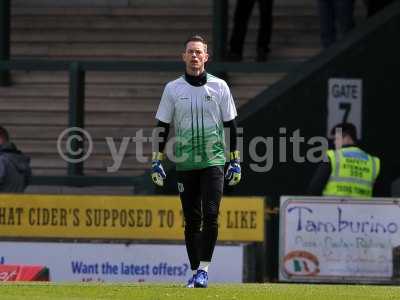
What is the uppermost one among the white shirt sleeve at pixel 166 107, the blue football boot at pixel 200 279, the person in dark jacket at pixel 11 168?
the white shirt sleeve at pixel 166 107

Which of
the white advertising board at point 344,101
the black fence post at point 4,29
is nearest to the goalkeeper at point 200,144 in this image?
the white advertising board at point 344,101

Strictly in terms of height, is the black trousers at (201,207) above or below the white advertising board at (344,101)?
below

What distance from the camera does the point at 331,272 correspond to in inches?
647

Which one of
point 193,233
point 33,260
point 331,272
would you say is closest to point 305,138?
point 331,272

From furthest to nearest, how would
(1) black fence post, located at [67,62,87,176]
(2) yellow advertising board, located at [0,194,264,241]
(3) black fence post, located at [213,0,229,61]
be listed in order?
(3) black fence post, located at [213,0,229,61] → (1) black fence post, located at [67,62,87,176] → (2) yellow advertising board, located at [0,194,264,241]

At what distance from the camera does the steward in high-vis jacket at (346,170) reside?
16.2m

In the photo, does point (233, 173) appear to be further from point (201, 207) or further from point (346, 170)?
point (346, 170)

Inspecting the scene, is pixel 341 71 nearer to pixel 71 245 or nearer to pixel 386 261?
pixel 386 261

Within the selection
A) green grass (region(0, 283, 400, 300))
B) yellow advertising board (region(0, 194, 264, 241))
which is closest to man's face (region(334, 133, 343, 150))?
yellow advertising board (region(0, 194, 264, 241))

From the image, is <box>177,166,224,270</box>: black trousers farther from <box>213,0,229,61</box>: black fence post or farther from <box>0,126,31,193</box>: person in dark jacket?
<box>213,0,229,61</box>: black fence post

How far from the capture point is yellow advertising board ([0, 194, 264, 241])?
16.5 m

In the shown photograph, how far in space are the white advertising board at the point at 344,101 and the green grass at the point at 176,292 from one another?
18.1ft

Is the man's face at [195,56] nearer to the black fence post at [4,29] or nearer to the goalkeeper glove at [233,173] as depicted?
the goalkeeper glove at [233,173]

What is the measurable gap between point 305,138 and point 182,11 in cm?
384
